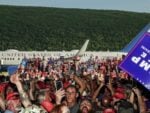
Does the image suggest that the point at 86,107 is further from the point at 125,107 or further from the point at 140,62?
the point at 140,62

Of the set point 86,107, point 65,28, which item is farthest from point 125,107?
point 65,28

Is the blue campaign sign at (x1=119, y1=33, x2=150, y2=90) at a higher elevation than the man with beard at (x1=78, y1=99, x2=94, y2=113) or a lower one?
higher

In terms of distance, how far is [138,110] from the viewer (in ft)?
23.6

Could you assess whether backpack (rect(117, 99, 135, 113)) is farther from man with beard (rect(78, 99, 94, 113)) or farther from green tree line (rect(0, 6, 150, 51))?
green tree line (rect(0, 6, 150, 51))

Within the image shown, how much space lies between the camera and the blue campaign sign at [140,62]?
7.15 m

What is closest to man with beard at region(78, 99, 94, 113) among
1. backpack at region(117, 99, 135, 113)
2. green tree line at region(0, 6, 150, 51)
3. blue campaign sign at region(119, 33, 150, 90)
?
backpack at region(117, 99, 135, 113)

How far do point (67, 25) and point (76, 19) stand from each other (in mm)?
6508

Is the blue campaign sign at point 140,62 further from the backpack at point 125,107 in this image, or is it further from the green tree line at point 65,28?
the green tree line at point 65,28

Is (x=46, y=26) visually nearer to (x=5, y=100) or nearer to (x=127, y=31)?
(x=127, y=31)

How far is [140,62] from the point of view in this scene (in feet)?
23.6

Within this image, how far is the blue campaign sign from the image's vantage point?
23.5 feet

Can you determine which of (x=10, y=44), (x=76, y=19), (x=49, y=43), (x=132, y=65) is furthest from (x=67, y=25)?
(x=132, y=65)

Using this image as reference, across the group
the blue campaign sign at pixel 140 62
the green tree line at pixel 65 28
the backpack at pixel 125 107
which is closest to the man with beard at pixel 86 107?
the backpack at pixel 125 107

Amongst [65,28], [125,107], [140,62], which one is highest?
[140,62]
